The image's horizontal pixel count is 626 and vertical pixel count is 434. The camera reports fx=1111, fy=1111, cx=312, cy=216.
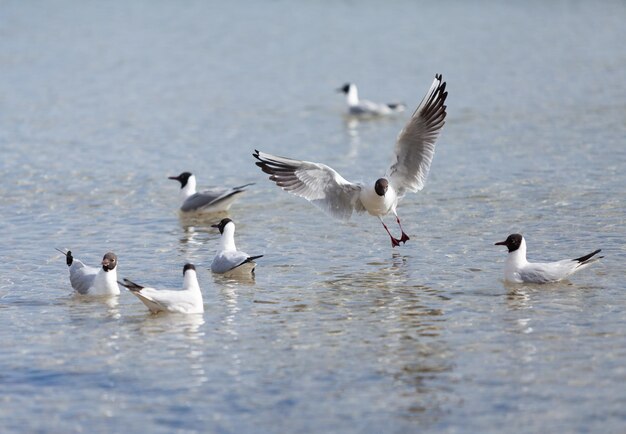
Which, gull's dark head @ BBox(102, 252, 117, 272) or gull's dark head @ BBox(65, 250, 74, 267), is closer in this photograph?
gull's dark head @ BBox(102, 252, 117, 272)

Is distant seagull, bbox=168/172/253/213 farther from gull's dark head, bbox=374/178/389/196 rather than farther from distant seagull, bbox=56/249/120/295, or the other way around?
distant seagull, bbox=56/249/120/295

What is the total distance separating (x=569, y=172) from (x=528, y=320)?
6899 millimetres

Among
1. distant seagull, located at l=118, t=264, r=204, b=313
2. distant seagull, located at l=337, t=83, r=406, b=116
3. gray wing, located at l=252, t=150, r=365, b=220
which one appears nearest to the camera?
distant seagull, located at l=118, t=264, r=204, b=313

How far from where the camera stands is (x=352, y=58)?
102 feet

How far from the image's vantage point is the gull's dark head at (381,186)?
11672mm

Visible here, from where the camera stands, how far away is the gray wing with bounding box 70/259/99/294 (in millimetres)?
10094

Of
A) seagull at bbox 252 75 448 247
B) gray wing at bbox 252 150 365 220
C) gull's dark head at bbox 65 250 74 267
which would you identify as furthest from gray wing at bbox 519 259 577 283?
gull's dark head at bbox 65 250 74 267

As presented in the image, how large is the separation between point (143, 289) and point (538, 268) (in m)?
3.56

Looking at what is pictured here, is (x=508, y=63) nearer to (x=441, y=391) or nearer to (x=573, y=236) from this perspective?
(x=573, y=236)

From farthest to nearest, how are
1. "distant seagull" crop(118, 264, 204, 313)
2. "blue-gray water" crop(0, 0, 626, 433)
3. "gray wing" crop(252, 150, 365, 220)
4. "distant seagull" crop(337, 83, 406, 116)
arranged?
1. "distant seagull" crop(337, 83, 406, 116)
2. "gray wing" crop(252, 150, 365, 220)
3. "distant seagull" crop(118, 264, 204, 313)
4. "blue-gray water" crop(0, 0, 626, 433)

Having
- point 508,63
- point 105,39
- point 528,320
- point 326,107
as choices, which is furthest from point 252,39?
point 528,320

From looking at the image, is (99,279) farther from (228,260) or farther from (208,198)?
(208,198)

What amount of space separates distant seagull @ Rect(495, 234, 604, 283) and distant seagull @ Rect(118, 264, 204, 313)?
113 inches

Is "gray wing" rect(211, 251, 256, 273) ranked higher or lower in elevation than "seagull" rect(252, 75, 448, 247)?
lower
